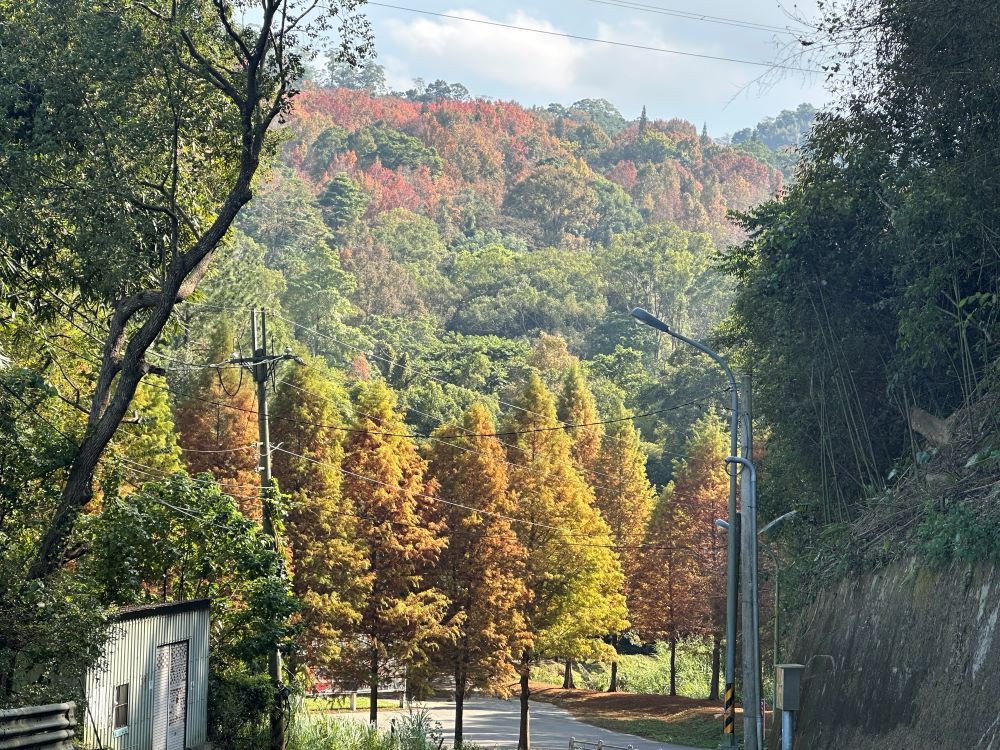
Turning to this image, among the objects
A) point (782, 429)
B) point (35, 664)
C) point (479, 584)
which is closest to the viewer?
point (35, 664)

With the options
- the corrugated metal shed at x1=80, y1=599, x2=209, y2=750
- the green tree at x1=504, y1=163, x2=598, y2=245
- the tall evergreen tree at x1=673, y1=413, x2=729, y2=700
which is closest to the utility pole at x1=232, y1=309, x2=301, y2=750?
the corrugated metal shed at x1=80, y1=599, x2=209, y2=750

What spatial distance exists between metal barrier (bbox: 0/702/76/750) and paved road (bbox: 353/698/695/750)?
21.2 m

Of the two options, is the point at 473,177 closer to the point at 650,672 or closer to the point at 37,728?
the point at 650,672

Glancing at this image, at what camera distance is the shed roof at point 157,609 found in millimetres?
17656

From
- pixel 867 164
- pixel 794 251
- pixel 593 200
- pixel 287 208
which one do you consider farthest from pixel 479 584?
pixel 593 200

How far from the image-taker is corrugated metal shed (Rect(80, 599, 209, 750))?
17016 mm

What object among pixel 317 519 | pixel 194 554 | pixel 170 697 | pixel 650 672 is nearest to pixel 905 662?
pixel 194 554

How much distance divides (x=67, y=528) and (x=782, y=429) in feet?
49.9

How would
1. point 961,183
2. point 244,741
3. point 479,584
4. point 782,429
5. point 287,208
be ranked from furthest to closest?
1. point 287,208
2. point 479,584
3. point 782,429
4. point 244,741
5. point 961,183

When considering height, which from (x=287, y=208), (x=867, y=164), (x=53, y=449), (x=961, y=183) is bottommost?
(x=53, y=449)

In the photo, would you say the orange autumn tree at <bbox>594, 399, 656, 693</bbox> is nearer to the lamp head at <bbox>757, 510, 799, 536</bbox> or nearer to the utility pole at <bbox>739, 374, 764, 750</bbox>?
the lamp head at <bbox>757, 510, 799, 536</bbox>

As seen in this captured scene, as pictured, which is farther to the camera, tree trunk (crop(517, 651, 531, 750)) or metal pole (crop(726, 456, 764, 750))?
tree trunk (crop(517, 651, 531, 750))

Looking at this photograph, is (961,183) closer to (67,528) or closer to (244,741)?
(67,528)

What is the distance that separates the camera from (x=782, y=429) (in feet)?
84.5
